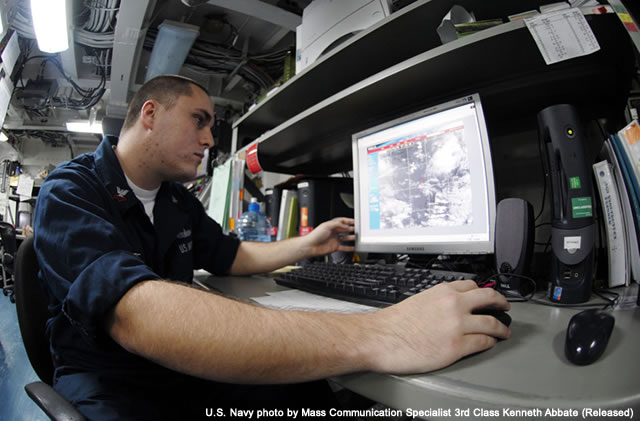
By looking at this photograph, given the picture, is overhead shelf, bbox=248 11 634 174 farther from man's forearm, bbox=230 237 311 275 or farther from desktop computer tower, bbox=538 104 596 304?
man's forearm, bbox=230 237 311 275

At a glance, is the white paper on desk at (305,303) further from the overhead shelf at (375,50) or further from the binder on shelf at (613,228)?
the overhead shelf at (375,50)

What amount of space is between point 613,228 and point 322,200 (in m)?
0.86

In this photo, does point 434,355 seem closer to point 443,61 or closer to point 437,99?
point 443,61

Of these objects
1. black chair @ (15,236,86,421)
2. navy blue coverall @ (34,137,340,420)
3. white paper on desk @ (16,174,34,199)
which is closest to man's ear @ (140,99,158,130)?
navy blue coverall @ (34,137,340,420)

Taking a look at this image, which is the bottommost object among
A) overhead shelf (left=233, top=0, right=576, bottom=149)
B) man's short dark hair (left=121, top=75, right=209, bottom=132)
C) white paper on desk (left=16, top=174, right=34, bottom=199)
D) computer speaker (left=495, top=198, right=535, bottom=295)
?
computer speaker (left=495, top=198, right=535, bottom=295)

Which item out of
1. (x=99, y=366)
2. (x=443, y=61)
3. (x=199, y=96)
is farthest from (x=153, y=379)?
(x=443, y=61)

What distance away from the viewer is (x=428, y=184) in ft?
2.55

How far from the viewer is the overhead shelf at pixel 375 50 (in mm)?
740

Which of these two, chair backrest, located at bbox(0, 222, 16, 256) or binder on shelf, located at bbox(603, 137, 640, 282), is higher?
binder on shelf, located at bbox(603, 137, 640, 282)

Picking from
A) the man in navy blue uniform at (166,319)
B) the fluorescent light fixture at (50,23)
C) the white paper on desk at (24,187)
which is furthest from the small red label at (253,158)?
the white paper on desk at (24,187)

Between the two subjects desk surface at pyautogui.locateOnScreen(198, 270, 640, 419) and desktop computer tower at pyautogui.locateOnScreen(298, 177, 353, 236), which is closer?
desk surface at pyautogui.locateOnScreen(198, 270, 640, 419)

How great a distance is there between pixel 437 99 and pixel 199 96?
2.47ft

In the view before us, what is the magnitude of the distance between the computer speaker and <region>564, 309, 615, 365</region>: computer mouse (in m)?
0.25

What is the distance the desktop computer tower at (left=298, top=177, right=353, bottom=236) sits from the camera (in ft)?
3.99
